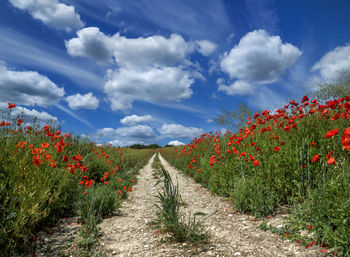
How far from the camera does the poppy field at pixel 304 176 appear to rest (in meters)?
2.58

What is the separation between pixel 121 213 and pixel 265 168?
319cm

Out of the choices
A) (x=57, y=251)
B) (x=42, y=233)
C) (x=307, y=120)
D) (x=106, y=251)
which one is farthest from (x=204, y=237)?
(x=307, y=120)

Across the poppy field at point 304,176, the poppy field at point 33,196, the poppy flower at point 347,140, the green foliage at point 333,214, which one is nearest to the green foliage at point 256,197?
the poppy field at point 304,176

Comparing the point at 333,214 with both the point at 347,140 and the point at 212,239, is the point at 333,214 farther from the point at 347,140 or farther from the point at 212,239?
the point at 212,239

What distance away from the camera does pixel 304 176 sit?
12.5ft

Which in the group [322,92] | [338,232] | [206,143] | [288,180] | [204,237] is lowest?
[204,237]

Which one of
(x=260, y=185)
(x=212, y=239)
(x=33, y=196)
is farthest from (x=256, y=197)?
(x=33, y=196)

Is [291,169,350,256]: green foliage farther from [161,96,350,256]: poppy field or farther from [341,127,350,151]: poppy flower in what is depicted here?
[341,127,350,151]: poppy flower

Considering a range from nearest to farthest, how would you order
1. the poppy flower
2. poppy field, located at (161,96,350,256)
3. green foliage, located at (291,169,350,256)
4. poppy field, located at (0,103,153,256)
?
the poppy flower, green foliage, located at (291,169,350,256), poppy field, located at (161,96,350,256), poppy field, located at (0,103,153,256)

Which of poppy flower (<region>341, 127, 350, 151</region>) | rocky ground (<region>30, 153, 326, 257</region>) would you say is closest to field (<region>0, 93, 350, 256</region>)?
poppy flower (<region>341, 127, 350, 151</region>)

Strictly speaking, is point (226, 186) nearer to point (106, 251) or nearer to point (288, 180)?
point (288, 180)

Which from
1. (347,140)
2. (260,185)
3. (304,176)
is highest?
(347,140)

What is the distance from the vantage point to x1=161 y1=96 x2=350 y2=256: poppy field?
2584 millimetres

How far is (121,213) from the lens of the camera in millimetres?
4496
